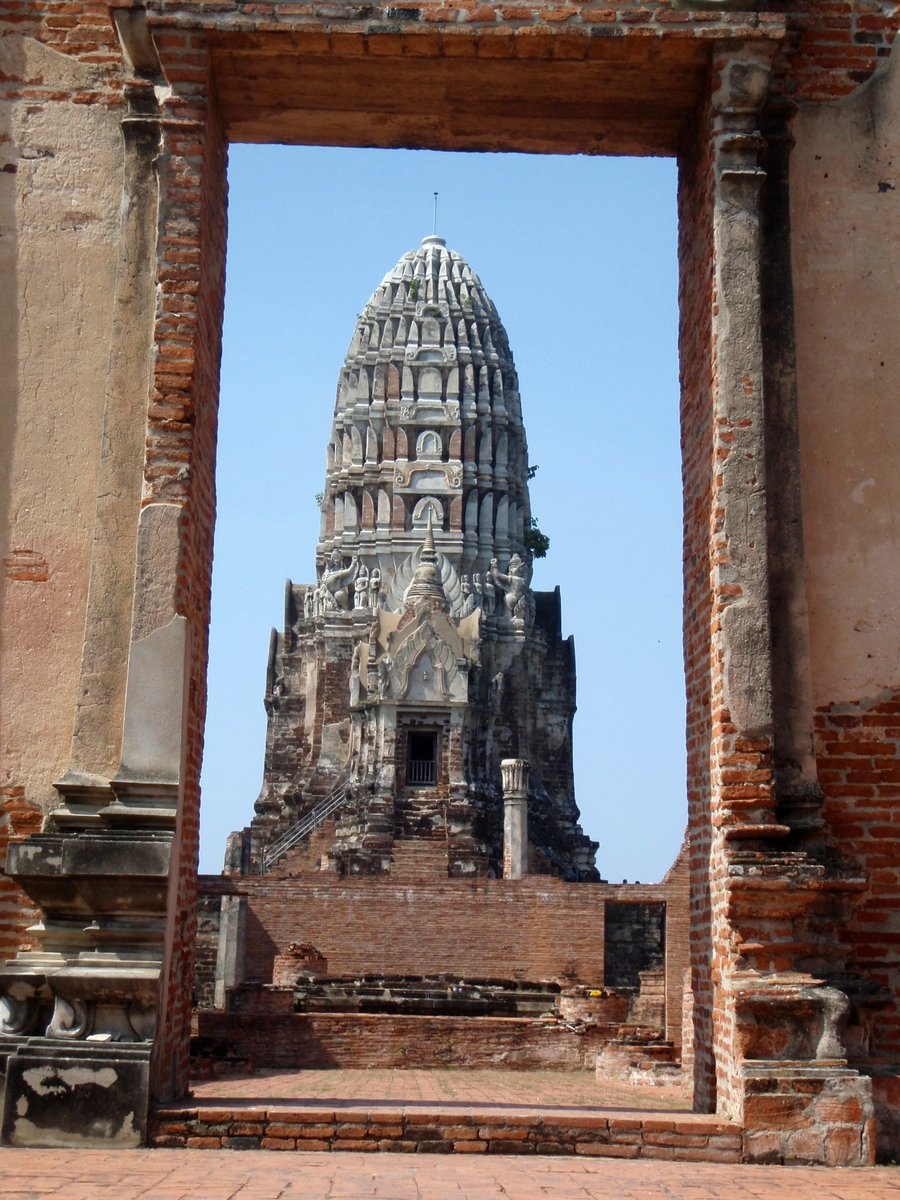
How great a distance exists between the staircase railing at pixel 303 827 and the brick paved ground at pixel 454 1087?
22.3 metres

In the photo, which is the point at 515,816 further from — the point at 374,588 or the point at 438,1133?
the point at 438,1133

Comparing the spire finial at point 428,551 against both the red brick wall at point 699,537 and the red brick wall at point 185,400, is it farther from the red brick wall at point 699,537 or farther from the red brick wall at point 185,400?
the red brick wall at point 185,400

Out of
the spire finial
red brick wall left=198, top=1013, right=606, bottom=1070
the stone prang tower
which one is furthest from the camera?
the spire finial

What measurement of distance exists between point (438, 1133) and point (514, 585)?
4235 centimetres

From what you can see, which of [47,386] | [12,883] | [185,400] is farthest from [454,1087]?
[185,400]

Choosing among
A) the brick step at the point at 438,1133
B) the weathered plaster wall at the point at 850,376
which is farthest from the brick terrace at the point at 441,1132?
the weathered plaster wall at the point at 850,376

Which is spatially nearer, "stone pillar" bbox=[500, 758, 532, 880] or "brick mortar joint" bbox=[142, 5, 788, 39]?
"brick mortar joint" bbox=[142, 5, 788, 39]

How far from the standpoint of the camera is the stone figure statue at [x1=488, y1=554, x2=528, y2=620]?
159 ft

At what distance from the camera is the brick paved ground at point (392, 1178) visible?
553 cm

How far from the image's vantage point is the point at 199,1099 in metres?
7.23

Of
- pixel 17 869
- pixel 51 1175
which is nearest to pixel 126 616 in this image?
pixel 17 869

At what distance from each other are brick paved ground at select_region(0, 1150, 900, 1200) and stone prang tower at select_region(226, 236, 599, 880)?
30.0 metres

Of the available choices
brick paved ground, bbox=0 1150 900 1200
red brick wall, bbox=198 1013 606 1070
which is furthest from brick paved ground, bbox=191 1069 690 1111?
brick paved ground, bbox=0 1150 900 1200

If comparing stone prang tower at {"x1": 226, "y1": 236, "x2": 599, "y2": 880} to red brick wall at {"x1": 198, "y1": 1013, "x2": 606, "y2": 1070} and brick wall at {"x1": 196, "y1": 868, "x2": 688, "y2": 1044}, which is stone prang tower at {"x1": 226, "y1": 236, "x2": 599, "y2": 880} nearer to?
brick wall at {"x1": 196, "y1": 868, "x2": 688, "y2": 1044}
